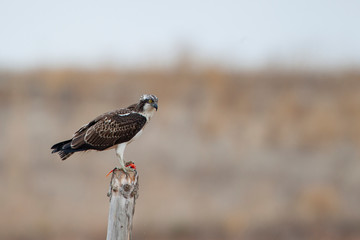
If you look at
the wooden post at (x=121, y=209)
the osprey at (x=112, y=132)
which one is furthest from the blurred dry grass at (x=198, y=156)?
the wooden post at (x=121, y=209)

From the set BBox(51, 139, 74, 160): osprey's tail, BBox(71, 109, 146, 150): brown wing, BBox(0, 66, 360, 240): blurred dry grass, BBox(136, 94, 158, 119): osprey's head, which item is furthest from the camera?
BBox(0, 66, 360, 240): blurred dry grass

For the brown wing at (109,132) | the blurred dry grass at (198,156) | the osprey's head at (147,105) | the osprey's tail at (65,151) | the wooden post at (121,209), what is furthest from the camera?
the blurred dry grass at (198,156)

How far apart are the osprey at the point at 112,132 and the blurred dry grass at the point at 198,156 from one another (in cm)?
658

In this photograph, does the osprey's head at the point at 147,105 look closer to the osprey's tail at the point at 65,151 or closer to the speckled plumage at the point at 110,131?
the speckled plumage at the point at 110,131

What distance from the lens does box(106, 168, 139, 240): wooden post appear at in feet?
18.9

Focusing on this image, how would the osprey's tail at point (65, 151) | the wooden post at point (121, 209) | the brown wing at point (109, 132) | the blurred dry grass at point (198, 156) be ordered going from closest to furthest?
the wooden post at point (121, 209) → the osprey's tail at point (65, 151) → the brown wing at point (109, 132) → the blurred dry grass at point (198, 156)

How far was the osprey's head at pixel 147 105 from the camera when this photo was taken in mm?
6754

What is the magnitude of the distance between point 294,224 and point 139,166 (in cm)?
401

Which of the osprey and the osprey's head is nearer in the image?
the osprey

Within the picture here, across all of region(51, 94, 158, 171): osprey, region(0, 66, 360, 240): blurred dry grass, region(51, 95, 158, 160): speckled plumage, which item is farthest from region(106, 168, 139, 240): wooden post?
region(0, 66, 360, 240): blurred dry grass

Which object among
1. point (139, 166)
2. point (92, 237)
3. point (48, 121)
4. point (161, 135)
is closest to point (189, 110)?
point (161, 135)

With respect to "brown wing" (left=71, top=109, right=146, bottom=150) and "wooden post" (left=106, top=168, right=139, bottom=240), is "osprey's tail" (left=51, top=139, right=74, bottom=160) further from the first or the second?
"wooden post" (left=106, top=168, right=139, bottom=240)

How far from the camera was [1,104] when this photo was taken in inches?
641

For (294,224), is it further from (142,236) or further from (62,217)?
(62,217)
